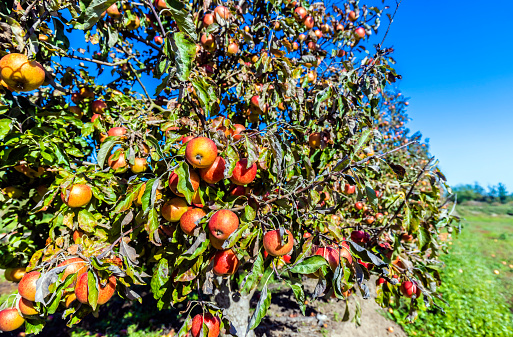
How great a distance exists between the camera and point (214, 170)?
59.9 inches

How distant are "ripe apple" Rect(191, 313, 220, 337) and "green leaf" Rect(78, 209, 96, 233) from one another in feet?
3.21

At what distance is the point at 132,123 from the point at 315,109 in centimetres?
152

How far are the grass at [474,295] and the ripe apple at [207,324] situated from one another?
14.5ft

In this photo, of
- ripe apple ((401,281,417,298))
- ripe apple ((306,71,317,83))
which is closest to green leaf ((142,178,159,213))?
ripe apple ((306,71,317,83))

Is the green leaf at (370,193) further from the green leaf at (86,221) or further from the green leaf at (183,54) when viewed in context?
the green leaf at (86,221)

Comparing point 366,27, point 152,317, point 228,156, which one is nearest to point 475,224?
point 366,27

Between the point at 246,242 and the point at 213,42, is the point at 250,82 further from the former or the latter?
the point at 246,242

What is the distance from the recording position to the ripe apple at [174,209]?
5.10ft

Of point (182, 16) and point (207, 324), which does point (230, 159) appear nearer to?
point (182, 16)

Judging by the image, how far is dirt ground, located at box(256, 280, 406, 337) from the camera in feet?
13.2

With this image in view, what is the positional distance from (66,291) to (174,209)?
32.4 inches

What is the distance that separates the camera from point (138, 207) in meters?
1.70

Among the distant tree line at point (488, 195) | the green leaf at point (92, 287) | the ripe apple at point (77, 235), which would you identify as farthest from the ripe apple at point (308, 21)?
the distant tree line at point (488, 195)

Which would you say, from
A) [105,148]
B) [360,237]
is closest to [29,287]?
[105,148]
